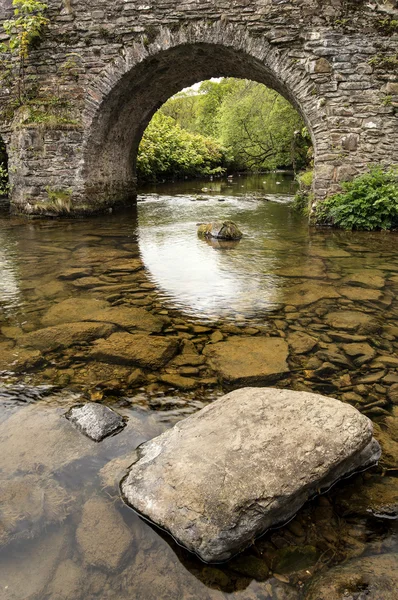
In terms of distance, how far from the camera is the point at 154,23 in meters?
7.98

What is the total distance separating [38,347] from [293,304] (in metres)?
2.35

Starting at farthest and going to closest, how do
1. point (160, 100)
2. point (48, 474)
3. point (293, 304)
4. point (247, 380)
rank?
point (160, 100) → point (293, 304) → point (247, 380) → point (48, 474)

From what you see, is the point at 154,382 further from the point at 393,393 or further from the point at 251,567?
the point at 393,393

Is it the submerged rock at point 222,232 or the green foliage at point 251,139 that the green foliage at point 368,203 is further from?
the green foliage at point 251,139

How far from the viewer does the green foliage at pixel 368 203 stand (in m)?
7.64

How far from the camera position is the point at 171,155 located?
19.7m

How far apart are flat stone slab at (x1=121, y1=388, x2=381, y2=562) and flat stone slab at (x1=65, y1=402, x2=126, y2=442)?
0.25m

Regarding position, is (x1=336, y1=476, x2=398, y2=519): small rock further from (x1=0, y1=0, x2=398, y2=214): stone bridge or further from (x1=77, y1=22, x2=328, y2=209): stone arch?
(x1=77, y1=22, x2=328, y2=209): stone arch

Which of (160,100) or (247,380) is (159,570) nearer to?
(247,380)

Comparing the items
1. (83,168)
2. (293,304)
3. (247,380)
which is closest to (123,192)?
(83,168)

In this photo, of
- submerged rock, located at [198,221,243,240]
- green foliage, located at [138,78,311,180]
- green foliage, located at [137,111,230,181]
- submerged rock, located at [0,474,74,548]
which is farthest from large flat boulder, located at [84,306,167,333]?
green foliage, located at [138,78,311,180]

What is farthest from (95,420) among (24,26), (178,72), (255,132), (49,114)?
(255,132)

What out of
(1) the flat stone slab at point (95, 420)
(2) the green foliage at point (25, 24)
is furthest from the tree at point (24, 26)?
(1) the flat stone slab at point (95, 420)

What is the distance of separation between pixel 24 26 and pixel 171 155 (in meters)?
11.8
